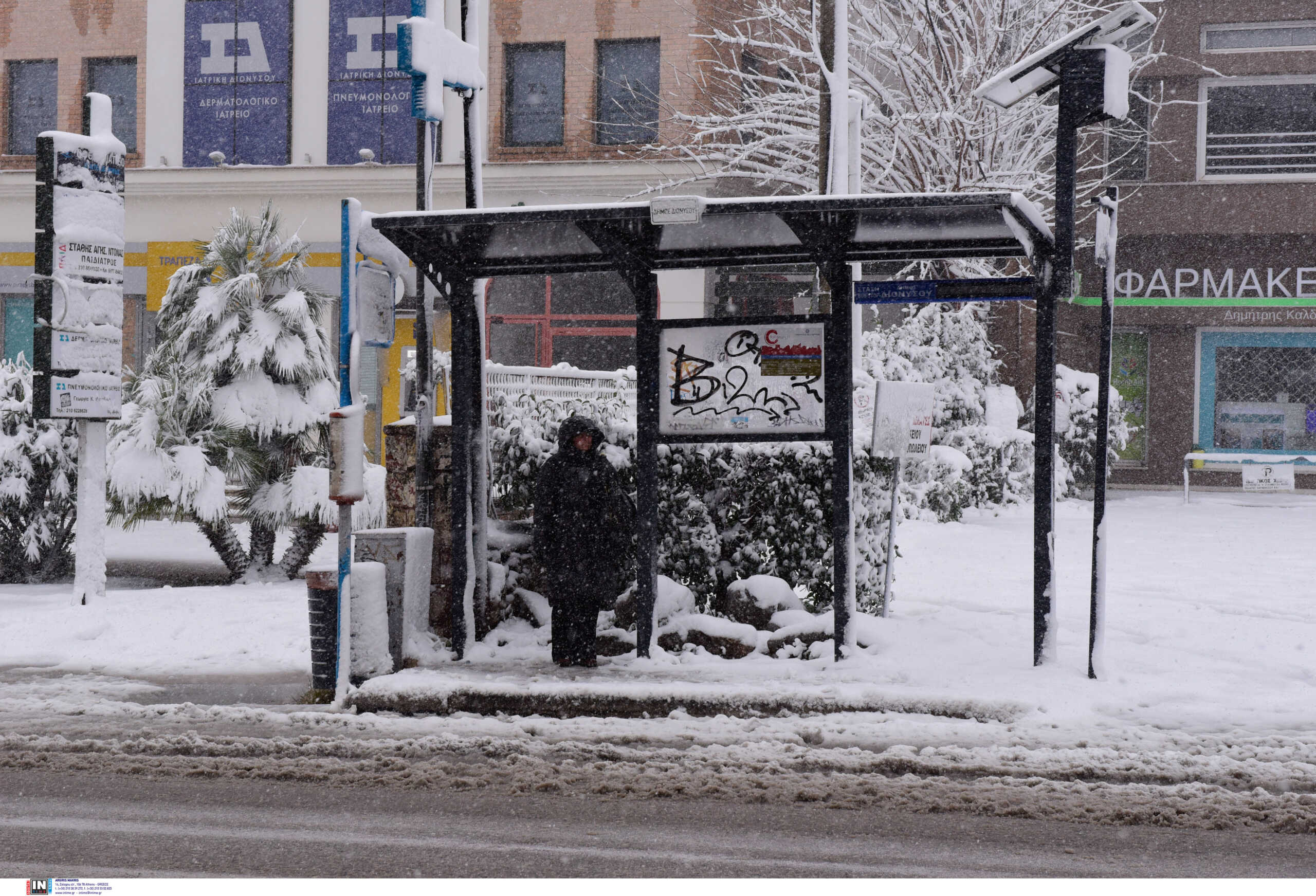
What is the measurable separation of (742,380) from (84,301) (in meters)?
5.39

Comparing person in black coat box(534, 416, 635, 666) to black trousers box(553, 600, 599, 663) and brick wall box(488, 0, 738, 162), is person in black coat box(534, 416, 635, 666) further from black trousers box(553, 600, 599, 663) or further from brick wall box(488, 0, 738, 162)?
brick wall box(488, 0, 738, 162)

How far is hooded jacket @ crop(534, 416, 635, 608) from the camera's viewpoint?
7895 mm

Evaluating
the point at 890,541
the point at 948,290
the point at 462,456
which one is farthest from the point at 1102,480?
the point at 462,456

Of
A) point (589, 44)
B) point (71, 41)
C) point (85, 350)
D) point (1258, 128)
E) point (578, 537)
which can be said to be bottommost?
point (578, 537)

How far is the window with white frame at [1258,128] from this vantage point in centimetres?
2297

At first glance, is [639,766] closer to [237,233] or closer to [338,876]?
[338,876]

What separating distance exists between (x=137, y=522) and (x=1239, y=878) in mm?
9778

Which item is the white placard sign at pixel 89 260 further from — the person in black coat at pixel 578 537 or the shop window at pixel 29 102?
the shop window at pixel 29 102

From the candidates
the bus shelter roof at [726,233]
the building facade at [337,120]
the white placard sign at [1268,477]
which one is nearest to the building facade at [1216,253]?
the white placard sign at [1268,477]

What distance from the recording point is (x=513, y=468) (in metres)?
8.95

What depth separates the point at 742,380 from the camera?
26.1 feet

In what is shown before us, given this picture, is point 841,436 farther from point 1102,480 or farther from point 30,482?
point 30,482

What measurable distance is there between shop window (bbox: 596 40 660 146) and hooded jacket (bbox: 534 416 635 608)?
14.3m

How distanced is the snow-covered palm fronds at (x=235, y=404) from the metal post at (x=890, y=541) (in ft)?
16.8
